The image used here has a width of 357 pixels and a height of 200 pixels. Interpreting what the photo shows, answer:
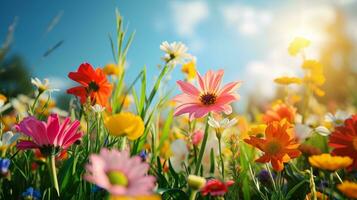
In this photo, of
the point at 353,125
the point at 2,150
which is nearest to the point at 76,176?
the point at 2,150

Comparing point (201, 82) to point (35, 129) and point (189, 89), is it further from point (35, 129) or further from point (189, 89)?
point (35, 129)

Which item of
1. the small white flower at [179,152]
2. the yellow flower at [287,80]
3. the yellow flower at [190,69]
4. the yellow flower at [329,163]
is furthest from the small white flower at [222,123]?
the yellow flower at [287,80]

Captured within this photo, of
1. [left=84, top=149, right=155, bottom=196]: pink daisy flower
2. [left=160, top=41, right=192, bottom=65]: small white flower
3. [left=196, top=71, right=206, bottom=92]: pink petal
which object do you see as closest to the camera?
[left=84, top=149, right=155, bottom=196]: pink daisy flower

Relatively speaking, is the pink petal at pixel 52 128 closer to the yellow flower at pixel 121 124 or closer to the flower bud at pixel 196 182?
the yellow flower at pixel 121 124

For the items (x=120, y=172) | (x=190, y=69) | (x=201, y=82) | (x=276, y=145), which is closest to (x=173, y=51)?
(x=201, y=82)

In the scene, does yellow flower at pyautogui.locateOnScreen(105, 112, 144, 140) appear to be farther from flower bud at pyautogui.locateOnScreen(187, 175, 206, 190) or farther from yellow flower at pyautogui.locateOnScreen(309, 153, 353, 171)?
yellow flower at pyautogui.locateOnScreen(309, 153, 353, 171)

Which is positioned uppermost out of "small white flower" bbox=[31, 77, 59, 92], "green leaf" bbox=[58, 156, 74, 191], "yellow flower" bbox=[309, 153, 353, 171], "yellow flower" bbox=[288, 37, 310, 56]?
"yellow flower" bbox=[288, 37, 310, 56]

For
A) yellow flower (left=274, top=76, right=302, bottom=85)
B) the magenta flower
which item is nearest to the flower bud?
the magenta flower

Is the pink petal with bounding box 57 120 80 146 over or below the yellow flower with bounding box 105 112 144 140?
over
